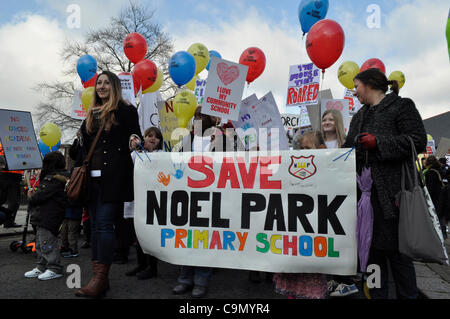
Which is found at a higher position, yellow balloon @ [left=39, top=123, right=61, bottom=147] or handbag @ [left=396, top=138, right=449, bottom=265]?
yellow balloon @ [left=39, top=123, right=61, bottom=147]

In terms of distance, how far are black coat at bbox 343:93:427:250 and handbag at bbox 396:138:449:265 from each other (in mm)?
64

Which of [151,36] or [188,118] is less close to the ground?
[151,36]

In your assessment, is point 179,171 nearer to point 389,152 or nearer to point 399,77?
point 389,152

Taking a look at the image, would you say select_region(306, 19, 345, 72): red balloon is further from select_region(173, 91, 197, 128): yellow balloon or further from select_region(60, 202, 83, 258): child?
select_region(60, 202, 83, 258): child

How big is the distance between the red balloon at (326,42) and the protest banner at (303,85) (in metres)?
0.50

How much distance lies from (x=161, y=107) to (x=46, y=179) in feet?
9.49

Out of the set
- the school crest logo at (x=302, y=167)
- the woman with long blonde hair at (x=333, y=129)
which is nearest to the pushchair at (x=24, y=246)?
the school crest logo at (x=302, y=167)

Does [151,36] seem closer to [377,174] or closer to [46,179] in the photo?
[46,179]

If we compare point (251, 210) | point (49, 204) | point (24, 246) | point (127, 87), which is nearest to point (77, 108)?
point (127, 87)

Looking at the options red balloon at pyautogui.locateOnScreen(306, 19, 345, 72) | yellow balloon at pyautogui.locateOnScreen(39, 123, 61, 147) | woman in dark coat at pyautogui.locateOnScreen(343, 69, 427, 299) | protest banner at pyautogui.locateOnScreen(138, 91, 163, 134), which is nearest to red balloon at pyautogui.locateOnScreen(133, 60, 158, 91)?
protest banner at pyautogui.locateOnScreen(138, 91, 163, 134)

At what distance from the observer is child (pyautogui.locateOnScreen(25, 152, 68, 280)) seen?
3602 mm

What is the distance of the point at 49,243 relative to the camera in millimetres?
3635

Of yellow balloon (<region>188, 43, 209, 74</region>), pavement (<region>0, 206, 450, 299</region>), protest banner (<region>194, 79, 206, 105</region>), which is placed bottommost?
pavement (<region>0, 206, 450, 299</region>)
